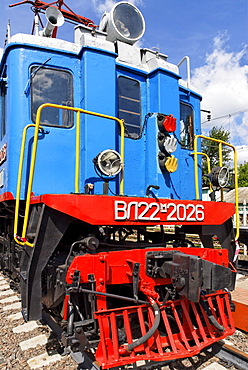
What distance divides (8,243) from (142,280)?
120 inches

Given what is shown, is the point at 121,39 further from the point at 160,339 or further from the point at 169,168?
the point at 160,339

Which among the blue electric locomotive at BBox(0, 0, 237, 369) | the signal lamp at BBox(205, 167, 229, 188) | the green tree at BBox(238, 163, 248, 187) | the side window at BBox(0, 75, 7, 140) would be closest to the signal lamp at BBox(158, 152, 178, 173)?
the blue electric locomotive at BBox(0, 0, 237, 369)

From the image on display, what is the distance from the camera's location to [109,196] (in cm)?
331

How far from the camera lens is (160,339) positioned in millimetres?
3283

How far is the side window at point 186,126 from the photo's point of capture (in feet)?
16.9

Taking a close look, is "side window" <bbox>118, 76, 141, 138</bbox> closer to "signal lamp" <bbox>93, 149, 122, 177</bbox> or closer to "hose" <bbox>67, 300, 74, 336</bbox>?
"signal lamp" <bbox>93, 149, 122, 177</bbox>

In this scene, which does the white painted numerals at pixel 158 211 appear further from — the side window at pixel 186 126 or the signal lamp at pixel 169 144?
the side window at pixel 186 126

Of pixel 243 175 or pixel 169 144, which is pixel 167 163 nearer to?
pixel 169 144

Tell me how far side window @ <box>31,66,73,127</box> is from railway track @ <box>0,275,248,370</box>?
110 inches

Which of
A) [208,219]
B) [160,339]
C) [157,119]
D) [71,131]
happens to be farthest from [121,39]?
[160,339]

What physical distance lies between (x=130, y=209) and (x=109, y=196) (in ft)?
0.94

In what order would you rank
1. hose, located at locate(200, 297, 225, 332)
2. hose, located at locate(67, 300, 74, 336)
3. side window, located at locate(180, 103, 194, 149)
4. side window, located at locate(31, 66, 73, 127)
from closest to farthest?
hose, located at locate(67, 300, 74, 336)
hose, located at locate(200, 297, 225, 332)
side window, located at locate(31, 66, 73, 127)
side window, located at locate(180, 103, 194, 149)

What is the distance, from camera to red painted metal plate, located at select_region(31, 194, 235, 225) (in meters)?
3.16

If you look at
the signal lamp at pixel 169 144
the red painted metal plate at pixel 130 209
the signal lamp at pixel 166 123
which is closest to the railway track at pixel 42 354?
the red painted metal plate at pixel 130 209
